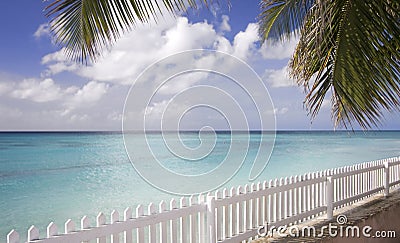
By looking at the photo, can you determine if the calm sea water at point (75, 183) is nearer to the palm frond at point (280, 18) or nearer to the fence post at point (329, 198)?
the fence post at point (329, 198)

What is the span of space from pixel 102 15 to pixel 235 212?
2846mm

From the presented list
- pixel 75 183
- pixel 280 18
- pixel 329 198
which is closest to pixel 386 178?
pixel 329 198

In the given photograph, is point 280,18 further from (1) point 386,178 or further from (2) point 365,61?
(1) point 386,178

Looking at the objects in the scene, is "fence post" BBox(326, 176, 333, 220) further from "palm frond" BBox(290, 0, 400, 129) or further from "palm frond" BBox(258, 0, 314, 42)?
"palm frond" BBox(290, 0, 400, 129)

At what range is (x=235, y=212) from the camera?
15.3 ft

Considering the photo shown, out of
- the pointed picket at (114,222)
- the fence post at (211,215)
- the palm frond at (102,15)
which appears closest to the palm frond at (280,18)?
the fence post at (211,215)

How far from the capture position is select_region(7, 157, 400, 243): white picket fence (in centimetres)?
321

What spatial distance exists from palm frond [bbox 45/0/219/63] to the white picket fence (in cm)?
129

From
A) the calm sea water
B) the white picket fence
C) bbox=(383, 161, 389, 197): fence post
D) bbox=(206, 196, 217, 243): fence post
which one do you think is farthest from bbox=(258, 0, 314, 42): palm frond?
bbox=(383, 161, 389, 197): fence post

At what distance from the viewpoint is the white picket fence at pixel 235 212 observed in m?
3.21

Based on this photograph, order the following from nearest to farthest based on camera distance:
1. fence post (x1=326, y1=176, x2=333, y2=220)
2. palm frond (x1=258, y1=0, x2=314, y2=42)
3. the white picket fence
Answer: the white picket fence → fence post (x1=326, y1=176, x2=333, y2=220) → palm frond (x1=258, y1=0, x2=314, y2=42)

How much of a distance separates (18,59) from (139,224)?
165ft

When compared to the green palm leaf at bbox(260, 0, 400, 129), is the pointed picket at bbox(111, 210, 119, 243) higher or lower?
lower

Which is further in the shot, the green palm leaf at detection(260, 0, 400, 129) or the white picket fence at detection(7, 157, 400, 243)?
the green palm leaf at detection(260, 0, 400, 129)
